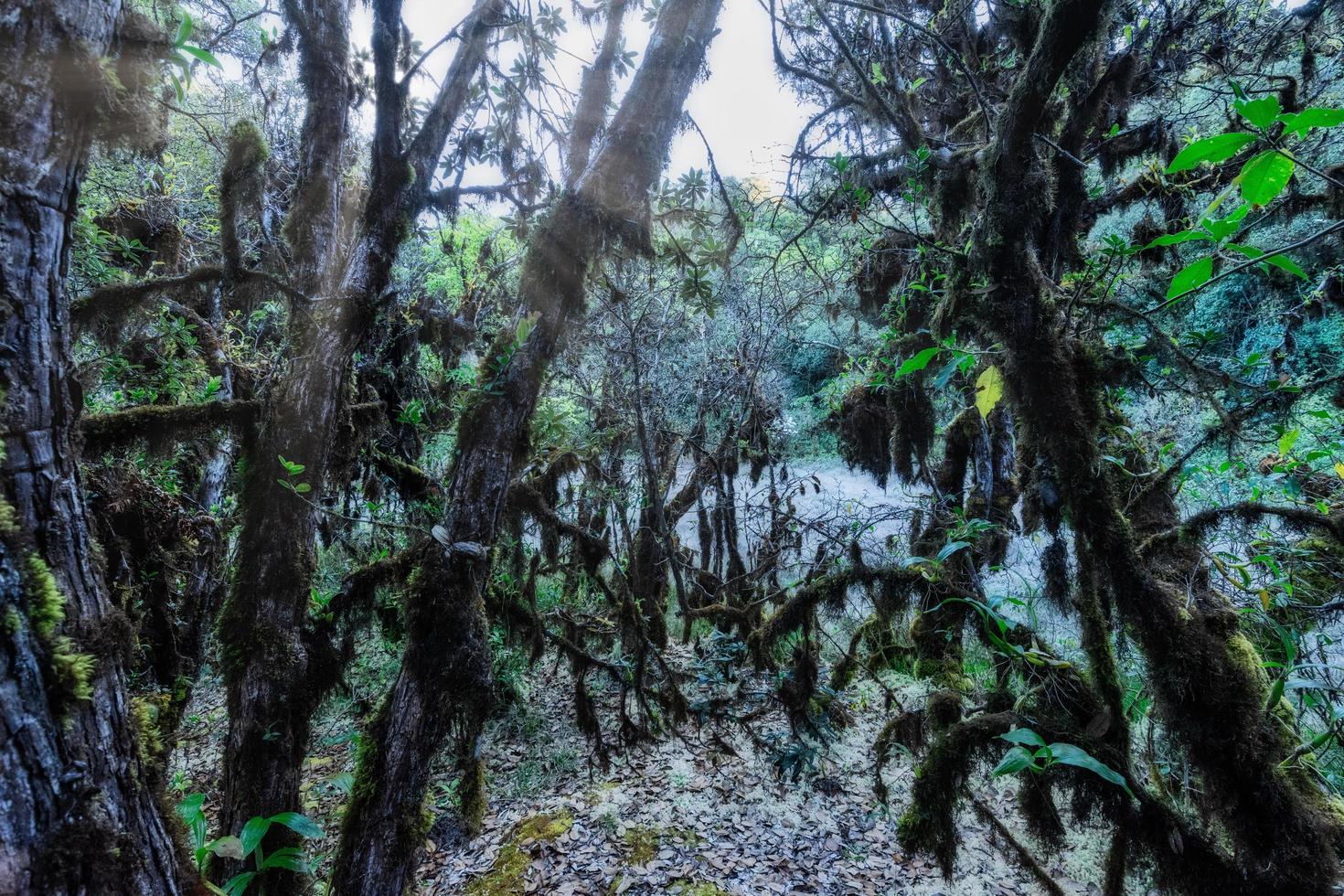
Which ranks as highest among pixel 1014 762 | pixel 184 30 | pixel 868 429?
pixel 868 429

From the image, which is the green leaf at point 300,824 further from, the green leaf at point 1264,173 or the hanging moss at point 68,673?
the green leaf at point 1264,173

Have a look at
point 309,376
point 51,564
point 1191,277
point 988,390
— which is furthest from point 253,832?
point 1191,277

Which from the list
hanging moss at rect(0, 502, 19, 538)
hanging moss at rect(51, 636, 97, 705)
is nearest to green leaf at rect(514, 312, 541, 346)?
hanging moss at rect(0, 502, 19, 538)

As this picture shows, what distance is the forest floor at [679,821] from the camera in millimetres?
4023

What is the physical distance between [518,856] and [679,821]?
1.40m

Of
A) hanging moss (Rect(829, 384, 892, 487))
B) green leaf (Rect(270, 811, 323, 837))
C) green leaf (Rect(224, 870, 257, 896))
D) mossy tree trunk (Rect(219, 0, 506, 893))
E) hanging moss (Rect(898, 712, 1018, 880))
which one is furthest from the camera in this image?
hanging moss (Rect(829, 384, 892, 487))

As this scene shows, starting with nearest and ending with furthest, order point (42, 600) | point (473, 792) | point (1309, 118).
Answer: point (1309, 118), point (42, 600), point (473, 792)

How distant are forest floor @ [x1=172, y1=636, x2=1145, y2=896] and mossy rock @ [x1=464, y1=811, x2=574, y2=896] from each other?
1 cm

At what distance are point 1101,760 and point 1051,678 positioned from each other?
0.31 m

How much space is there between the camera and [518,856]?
4.27m

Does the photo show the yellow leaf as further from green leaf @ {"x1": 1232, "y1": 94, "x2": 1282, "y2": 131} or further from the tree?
green leaf @ {"x1": 1232, "y1": 94, "x2": 1282, "y2": 131}

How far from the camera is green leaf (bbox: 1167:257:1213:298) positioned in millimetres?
1025

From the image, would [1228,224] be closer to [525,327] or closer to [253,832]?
[525,327]

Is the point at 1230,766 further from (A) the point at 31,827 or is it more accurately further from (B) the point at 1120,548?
(A) the point at 31,827
